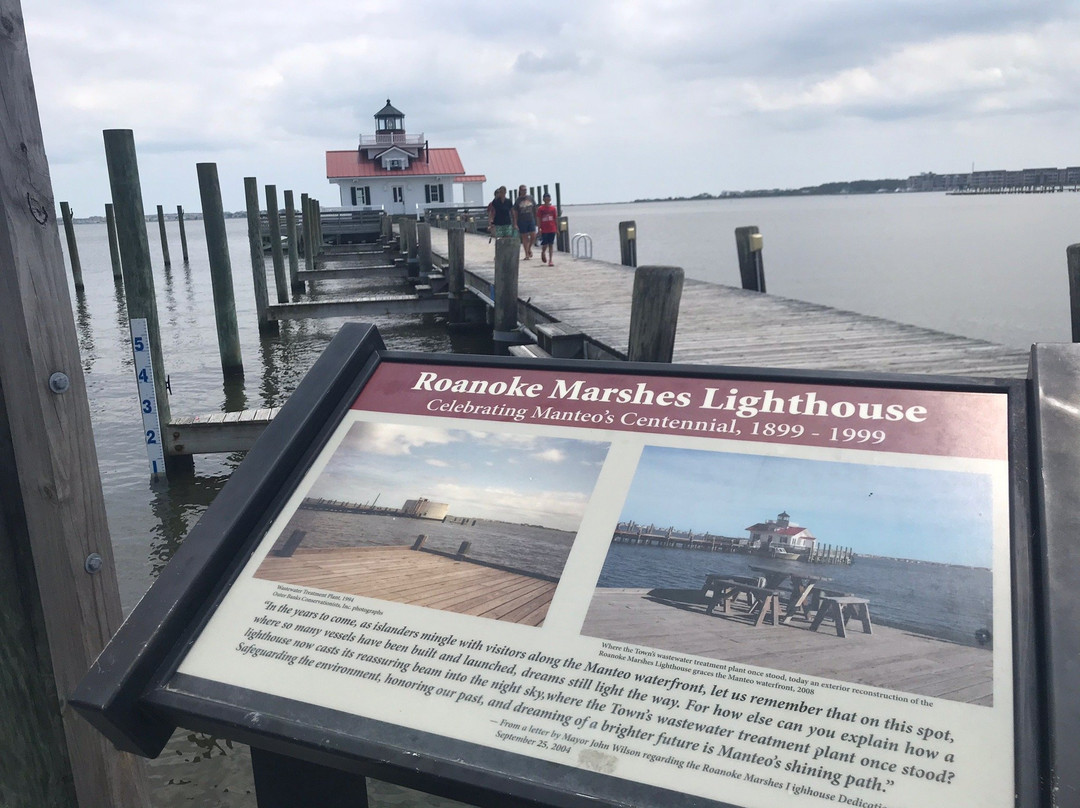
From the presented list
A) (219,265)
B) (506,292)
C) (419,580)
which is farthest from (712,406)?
(219,265)

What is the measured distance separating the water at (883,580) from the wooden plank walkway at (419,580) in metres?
0.17

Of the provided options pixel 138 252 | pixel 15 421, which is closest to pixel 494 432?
pixel 15 421

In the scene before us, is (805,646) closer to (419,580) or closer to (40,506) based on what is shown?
(419,580)

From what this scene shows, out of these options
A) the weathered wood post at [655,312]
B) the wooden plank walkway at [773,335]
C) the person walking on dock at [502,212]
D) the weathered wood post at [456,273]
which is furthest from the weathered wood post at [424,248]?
the weathered wood post at [655,312]

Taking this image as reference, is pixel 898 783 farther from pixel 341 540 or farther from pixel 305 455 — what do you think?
pixel 305 455

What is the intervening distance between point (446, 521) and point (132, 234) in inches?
240

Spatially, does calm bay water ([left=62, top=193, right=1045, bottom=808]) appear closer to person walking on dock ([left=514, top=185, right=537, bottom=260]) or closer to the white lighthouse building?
person walking on dock ([left=514, top=185, right=537, bottom=260])

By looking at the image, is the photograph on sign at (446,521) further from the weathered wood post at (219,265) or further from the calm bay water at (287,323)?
the weathered wood post at (219,265)

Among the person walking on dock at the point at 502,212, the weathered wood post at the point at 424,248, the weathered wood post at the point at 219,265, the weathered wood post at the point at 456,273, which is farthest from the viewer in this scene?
the weathered wood post at the point at 424,248

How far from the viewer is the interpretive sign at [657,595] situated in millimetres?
1345

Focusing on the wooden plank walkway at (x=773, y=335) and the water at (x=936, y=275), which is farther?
the water at (x=936, y=275)

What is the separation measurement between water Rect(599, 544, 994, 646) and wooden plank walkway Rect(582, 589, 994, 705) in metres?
0.02

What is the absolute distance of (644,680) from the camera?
1.46m

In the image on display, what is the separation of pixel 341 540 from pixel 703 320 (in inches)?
244
